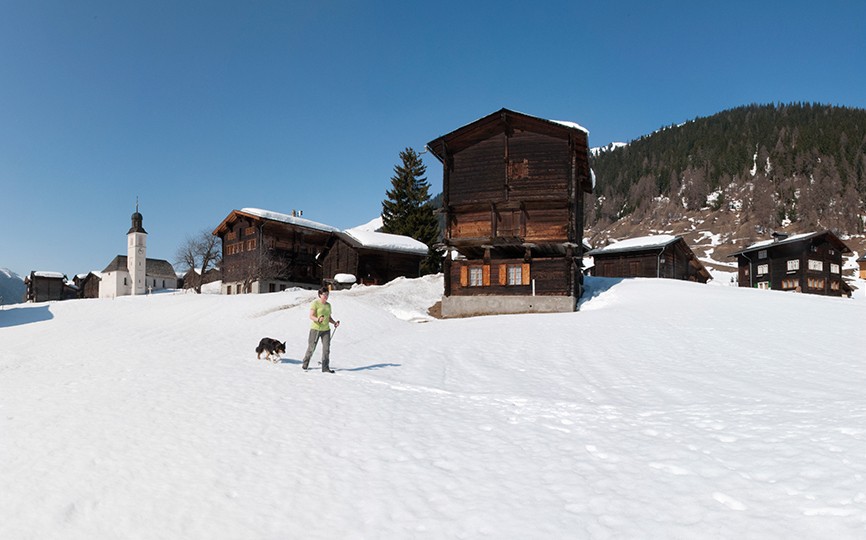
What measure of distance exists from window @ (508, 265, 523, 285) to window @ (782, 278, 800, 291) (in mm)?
44683

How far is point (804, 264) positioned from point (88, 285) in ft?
334

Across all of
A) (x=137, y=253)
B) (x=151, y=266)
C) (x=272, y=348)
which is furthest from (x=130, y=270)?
(x=272, y=348)

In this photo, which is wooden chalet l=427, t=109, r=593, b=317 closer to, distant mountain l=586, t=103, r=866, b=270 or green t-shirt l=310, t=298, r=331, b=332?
green t-shirt l=310, t=298, r=331, b=332

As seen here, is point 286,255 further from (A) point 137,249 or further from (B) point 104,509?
(B) point 104,509

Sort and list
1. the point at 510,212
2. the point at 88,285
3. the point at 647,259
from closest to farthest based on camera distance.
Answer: the point at 510,212, the point at 647,259, the point at 88,285

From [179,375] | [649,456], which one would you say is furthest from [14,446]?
[649,456]

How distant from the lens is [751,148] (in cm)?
18300

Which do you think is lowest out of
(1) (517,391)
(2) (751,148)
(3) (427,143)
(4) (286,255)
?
(1) (517,391)

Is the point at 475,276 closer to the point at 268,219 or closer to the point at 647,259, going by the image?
the point at 268,219

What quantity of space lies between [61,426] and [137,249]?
78.5 m

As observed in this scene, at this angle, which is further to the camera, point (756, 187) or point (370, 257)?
point (756, 187)

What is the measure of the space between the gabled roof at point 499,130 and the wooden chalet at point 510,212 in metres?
0.06

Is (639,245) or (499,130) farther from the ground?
(499,130)

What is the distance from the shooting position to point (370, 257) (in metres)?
47.1
